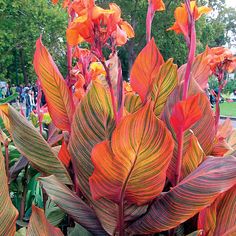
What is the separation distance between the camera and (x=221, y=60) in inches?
34.9

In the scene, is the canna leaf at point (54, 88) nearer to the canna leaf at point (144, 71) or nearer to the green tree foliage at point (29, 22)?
the canna leaf at point (144, 71)

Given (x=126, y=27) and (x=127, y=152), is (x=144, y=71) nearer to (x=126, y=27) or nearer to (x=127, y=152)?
(x=126, y=27)

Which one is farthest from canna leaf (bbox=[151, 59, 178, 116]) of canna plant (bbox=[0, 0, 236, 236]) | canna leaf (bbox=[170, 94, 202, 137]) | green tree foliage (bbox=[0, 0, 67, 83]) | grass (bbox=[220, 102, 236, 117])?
green tree foliage (bbox=[0, 0, 67, 83])

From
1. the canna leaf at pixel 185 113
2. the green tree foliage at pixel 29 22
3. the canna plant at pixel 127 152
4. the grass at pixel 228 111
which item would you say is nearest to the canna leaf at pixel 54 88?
the canna plant at pixel 127 152

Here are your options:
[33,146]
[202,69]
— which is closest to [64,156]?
[33,146]

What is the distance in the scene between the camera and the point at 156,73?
2.49 ft

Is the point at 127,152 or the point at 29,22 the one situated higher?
the point at 127,152

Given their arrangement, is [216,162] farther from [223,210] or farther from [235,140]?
→ [235,140]

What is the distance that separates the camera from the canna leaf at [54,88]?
0.74 metres

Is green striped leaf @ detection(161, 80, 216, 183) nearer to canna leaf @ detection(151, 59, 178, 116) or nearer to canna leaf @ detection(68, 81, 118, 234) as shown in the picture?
canna leaf @ detection(151, 59, 178, 116)

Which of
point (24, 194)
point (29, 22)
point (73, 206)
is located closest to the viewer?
point (73, 206)

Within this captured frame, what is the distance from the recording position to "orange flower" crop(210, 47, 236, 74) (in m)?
0.89

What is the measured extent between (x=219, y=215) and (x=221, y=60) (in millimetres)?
357

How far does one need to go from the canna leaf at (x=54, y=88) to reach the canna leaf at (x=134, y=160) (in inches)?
9.3
